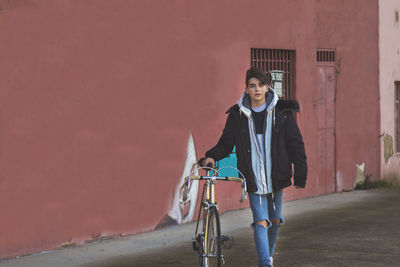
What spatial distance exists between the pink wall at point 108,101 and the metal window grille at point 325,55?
4.06 feet

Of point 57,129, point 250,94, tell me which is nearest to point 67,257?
point 57,129

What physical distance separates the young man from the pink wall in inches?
99.0

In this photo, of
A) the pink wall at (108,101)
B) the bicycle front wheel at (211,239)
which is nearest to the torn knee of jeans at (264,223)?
the bicycle front wheel at (211,239)

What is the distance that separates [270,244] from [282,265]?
0.95 meters

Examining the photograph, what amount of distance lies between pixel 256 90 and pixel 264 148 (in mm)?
471

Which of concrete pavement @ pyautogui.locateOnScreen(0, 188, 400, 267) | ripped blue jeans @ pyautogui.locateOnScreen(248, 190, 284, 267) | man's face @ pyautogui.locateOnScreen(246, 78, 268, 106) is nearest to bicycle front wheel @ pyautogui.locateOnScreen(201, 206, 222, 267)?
ripped blue jeans @ pyautogui.locateOnScreen(248, 190, 284, 267)

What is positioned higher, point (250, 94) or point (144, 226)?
point (250, 94)

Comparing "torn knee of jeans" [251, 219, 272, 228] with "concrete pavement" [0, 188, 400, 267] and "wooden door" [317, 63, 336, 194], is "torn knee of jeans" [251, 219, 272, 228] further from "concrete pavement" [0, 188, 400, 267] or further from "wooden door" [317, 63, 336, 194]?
"wooden door" [317, 63, 336, 194]

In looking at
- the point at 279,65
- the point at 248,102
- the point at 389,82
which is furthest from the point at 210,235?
the point at 389,82

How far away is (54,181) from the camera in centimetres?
914

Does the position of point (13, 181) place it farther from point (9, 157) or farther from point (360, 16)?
point (360, 16)

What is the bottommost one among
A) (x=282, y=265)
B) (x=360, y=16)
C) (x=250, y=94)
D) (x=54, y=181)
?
(x=282, y=265)

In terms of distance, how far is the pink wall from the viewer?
8.73 metres

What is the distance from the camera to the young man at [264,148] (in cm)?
707
